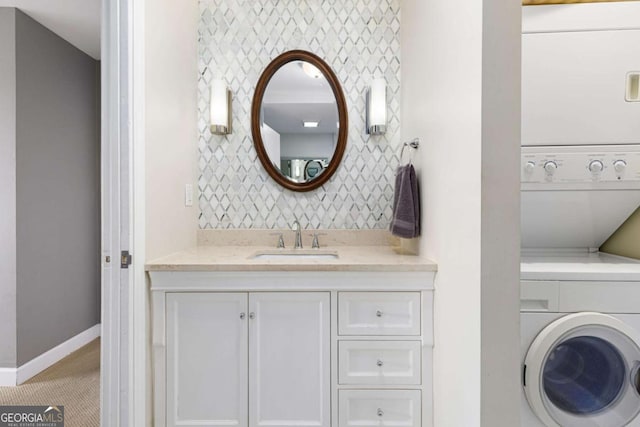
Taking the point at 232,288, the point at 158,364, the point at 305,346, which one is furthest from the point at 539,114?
the point at 158,364

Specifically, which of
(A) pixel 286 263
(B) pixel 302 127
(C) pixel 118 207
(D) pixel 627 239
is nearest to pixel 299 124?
(B) pixel 302 127

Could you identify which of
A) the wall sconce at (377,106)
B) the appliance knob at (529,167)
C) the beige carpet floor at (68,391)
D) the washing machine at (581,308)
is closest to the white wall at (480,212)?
the washing machine at (581,308)

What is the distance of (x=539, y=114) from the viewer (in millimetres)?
1547

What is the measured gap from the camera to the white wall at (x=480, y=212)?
105 centimetres

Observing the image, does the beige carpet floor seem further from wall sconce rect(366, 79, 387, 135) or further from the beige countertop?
wall sconce rect(366, 79, 387, 135)

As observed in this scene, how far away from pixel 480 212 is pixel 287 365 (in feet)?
3.46

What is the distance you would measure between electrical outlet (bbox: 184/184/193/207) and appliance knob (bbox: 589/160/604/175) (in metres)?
2.04

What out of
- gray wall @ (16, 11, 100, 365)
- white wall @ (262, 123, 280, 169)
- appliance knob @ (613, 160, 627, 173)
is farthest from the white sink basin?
gray wall @ (16, 11, 100, 365)

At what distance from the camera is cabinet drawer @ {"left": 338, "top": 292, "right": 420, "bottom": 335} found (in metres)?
1.52

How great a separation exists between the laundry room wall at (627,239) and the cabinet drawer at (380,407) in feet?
4.14

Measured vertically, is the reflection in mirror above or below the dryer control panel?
above

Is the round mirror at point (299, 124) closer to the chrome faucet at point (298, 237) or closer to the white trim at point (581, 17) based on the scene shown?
the chrome faucet at point (298, 237)

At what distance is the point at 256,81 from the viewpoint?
7.02 feet

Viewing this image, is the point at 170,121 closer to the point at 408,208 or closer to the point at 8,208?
the point at 408,208
